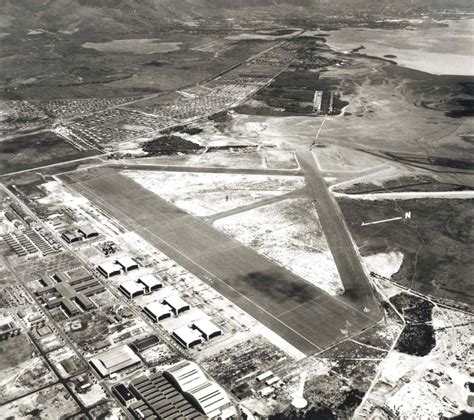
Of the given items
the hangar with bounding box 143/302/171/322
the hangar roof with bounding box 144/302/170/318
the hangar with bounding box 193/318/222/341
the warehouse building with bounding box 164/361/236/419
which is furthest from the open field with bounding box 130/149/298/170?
the warehouse building with bounding box 164/361/236/419

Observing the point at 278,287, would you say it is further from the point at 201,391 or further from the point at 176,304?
the point at 201,391

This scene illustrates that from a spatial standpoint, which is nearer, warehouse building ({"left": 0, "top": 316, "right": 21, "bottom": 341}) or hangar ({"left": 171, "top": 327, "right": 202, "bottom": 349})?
hangar ({"left": 171, "top": 327, "right": 202, "bottom": 349})

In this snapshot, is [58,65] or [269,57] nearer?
[58,65]

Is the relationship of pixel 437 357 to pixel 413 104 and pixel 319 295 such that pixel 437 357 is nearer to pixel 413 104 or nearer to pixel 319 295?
pixel 319 295

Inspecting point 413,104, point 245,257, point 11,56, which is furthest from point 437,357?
point 11,56

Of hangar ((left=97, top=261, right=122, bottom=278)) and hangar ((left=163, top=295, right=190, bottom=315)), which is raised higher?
hangar ((left=163, top=295, right=190, bottom=315))

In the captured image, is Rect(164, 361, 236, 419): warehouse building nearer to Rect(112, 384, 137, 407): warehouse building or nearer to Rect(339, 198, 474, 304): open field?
Rect(112, 384, 137, 407): warehouse building

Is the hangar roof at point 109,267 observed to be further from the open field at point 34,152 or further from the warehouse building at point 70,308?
the open field at point 34,152
